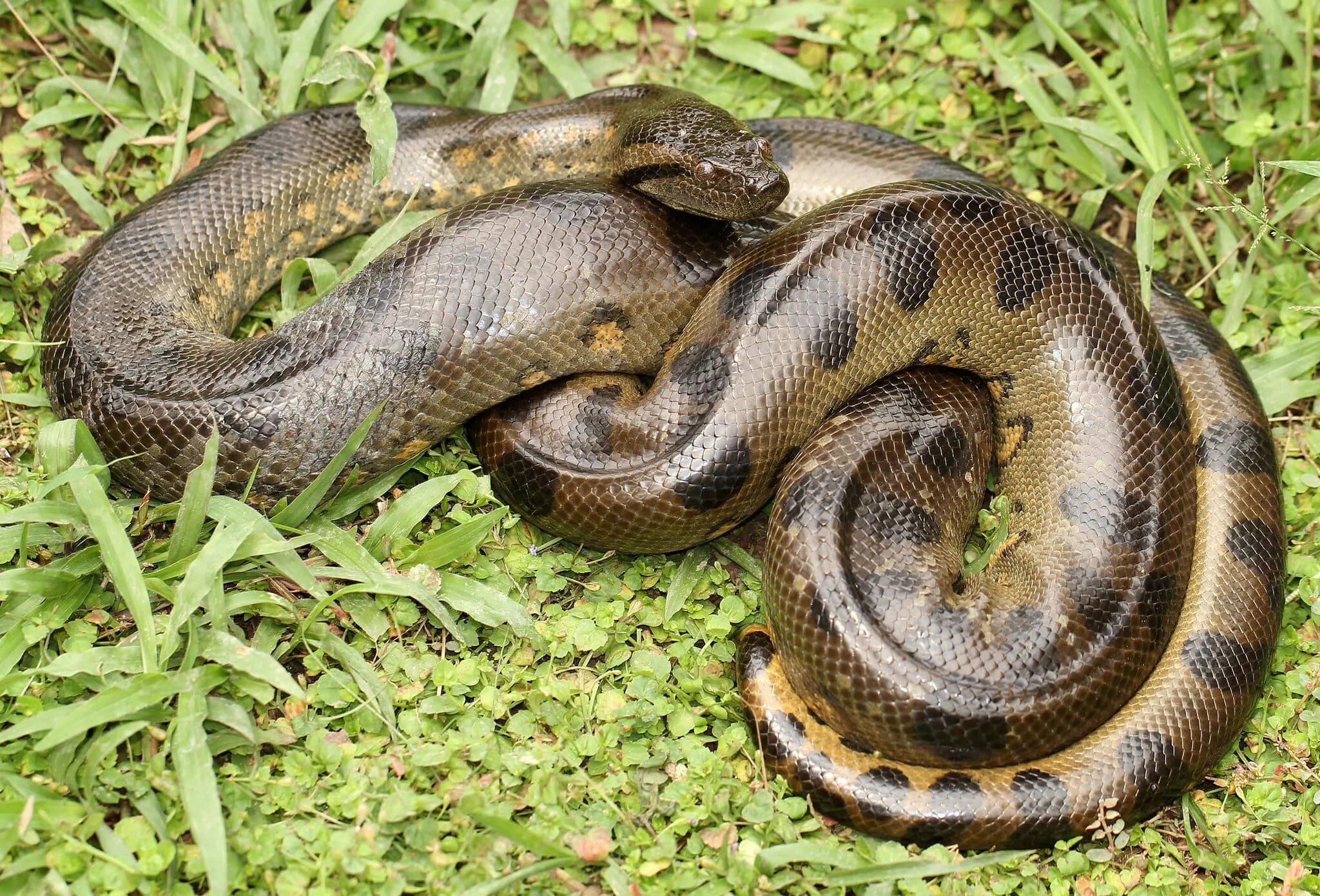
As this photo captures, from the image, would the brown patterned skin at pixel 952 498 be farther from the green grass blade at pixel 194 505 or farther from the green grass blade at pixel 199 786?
the green grass blade at pixel 199 786

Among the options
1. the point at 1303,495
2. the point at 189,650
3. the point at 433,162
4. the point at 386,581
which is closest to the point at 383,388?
the point at 386,581

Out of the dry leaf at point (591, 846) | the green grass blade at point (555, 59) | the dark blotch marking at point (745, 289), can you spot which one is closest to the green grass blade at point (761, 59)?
the green grass blade at point (555, 59)

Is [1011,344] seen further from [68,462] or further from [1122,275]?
[68,462]

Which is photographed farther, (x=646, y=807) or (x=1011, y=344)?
(x=1011, y=344)

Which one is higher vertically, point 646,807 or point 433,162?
point 433,162

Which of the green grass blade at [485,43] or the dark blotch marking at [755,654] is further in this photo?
the green grass blade at [485,43]

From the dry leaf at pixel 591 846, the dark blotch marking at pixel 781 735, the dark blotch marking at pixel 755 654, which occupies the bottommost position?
the dry leaf at pixel 591 846
